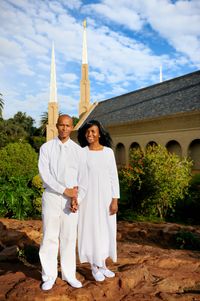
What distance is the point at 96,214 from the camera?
419cm

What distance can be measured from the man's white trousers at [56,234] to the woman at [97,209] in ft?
0.91

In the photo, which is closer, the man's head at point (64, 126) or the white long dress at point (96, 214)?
the man's head at point (64, 126)

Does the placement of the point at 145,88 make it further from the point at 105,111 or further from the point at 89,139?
the point at 89,139

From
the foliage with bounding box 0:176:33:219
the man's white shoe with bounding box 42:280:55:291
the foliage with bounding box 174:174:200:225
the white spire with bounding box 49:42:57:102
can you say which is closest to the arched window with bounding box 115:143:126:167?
the foliage with bounding box 174:174:200:225

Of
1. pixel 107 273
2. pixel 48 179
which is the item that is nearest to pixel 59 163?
pixel 48 179

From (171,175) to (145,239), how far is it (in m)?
3.61

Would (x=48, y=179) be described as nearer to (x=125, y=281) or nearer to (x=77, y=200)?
(x=77, y=200)

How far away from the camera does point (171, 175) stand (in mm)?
11438

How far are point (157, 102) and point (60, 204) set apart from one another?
75.0ft

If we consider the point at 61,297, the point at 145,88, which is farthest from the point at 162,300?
the point at 145,88

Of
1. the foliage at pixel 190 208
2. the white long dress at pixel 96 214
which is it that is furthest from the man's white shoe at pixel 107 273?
the foliage at pixel 190 208

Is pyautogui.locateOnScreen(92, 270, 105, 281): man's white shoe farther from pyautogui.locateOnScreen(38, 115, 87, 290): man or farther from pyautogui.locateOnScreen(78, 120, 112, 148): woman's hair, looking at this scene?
pyautogui.locateOnScreen(78, 120, 112, 148): woman's hair

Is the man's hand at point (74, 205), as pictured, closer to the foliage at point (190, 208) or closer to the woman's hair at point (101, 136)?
the woman's hair at point (101, 136)

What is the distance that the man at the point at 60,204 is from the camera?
3855mm
